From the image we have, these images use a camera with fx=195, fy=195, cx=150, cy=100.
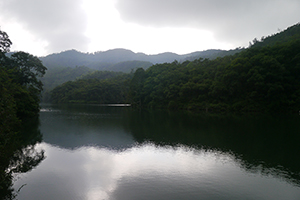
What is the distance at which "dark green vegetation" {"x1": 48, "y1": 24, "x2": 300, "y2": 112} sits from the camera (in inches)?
1943

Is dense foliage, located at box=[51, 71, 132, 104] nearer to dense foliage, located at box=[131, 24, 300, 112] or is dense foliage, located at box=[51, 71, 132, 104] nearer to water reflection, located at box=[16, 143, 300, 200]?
dense foliage, located at box=[131, 24, 300, 112]

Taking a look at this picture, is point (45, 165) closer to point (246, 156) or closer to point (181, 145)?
point (181, 145)

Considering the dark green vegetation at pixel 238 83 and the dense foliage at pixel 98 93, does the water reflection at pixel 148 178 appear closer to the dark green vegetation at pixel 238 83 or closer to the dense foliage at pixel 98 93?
the dark green vegetation at pixel 238 83

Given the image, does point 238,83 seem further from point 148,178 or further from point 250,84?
point 148,178

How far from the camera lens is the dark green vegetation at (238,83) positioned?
49.3 metres

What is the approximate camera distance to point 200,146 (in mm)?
15828

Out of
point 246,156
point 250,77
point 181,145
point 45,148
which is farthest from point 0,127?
point 250,77

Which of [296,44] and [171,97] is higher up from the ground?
[296,44]

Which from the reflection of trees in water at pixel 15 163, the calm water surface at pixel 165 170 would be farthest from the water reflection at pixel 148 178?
the reflection of trees in water at pixel 15 163

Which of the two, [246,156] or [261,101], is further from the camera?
[261,101]

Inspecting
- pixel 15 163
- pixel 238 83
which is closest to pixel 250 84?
pixel 238 83

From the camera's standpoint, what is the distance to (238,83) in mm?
53375

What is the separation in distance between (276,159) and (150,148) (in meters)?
8.59

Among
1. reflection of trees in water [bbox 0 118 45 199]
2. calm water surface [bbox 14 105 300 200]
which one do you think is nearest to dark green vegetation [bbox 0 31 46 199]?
reflection of trees in water [bbox 0 118 45 199]
